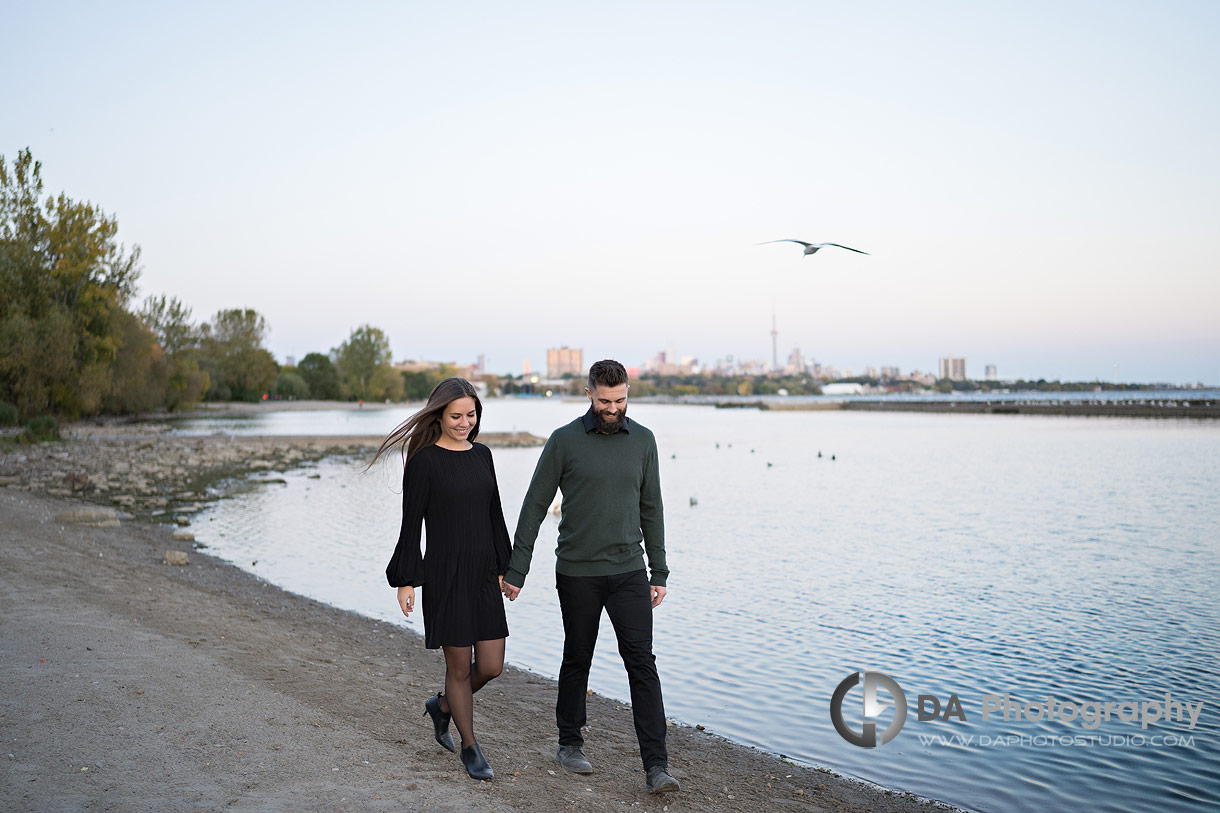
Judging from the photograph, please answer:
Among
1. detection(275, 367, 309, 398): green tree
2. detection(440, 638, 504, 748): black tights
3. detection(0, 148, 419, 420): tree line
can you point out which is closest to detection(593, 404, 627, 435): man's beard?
detection(440, 638, 504, 748): black tights

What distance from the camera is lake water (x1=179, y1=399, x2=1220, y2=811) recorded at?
6.88 metres

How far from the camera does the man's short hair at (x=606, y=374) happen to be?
471 cm

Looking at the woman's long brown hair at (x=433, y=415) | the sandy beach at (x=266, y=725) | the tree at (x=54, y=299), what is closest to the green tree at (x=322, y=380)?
the tree at (x=54, y=299)

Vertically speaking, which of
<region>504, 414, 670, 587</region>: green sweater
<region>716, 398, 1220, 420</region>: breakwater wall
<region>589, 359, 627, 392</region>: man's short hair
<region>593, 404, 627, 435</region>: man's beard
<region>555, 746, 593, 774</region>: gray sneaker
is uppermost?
<region>589, 359, 627, 392</region>: man's short hair

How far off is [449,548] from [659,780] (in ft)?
5.72

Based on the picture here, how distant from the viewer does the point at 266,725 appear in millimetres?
5336

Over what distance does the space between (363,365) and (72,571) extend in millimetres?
130091

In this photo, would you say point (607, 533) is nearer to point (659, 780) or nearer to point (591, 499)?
point (591, 499)

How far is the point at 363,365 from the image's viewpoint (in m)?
136

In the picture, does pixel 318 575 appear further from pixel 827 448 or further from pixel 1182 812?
pixel 827 448

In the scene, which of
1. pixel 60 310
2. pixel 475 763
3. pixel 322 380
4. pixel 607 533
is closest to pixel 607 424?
pixel 607 533

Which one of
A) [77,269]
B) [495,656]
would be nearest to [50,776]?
[495,656]

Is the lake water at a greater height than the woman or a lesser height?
lesser

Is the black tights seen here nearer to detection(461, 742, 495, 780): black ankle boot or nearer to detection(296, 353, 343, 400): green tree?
detection(461, 742, 495, 780): black ankle boot
